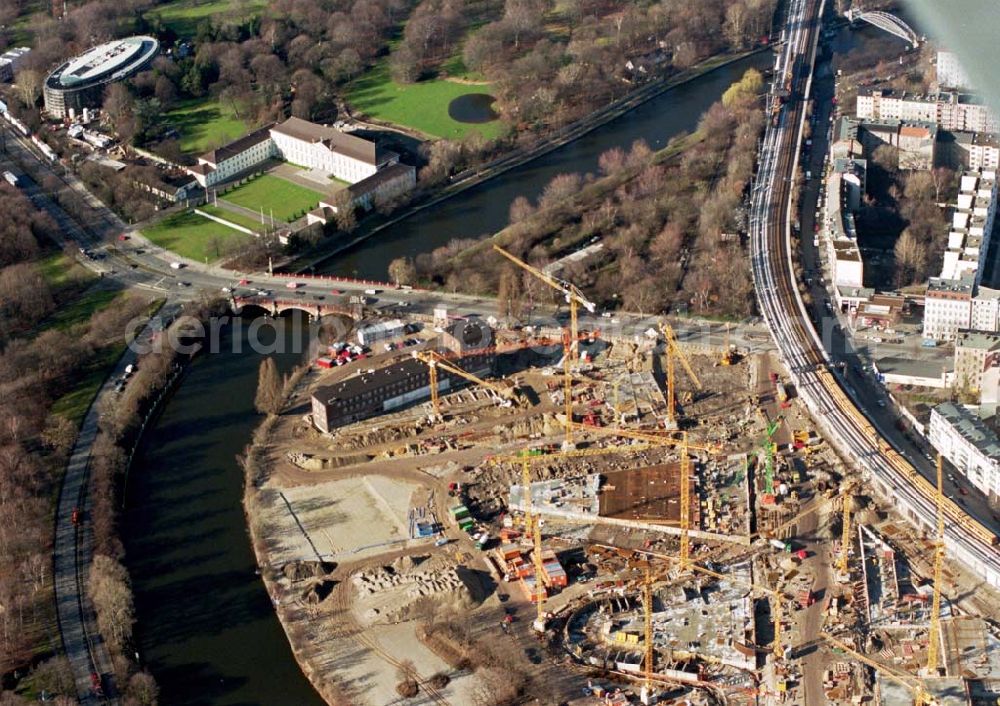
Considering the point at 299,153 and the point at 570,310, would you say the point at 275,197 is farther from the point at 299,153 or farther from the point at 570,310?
the point at 570,310

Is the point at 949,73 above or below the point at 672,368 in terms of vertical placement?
above

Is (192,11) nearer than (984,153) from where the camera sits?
No

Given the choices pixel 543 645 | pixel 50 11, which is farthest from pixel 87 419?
pixel 50 11

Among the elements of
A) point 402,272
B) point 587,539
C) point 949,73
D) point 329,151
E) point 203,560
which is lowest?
point 203,560

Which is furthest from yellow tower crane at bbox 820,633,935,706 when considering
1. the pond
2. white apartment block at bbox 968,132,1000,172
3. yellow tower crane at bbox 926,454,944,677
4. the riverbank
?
the pond

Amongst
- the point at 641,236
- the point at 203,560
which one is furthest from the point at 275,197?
the point at 203,560
